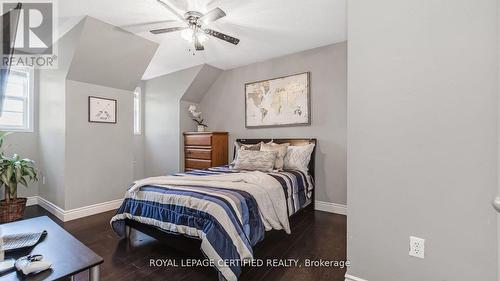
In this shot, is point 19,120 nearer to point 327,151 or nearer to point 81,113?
point 81,113

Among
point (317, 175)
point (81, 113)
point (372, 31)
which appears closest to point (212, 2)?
point (372, 31)

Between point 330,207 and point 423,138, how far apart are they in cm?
234

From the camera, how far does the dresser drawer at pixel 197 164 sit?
4.28 meters

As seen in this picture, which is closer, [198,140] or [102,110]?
[102,110]

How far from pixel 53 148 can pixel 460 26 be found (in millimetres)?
4680

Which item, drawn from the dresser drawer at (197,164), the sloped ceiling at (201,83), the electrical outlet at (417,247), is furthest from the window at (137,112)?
the electrical outlet at (417,247)

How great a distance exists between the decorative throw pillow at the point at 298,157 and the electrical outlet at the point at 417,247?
1.93 metres

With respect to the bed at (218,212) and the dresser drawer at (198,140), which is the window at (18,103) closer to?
the dresser drawer at (198,140)

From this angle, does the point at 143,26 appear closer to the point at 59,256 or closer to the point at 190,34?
the point at 190,34

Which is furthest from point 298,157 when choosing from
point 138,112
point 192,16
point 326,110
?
point 138,112

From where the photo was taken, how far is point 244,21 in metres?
2.72

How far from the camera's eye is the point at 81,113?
127 inches

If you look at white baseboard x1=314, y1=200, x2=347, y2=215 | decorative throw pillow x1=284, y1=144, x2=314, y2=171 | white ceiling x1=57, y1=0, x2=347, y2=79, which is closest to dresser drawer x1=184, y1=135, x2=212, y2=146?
white ceiling x1=57, y1=0, x2=347, y2=79

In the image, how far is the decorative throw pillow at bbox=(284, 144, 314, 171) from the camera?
3.27m
